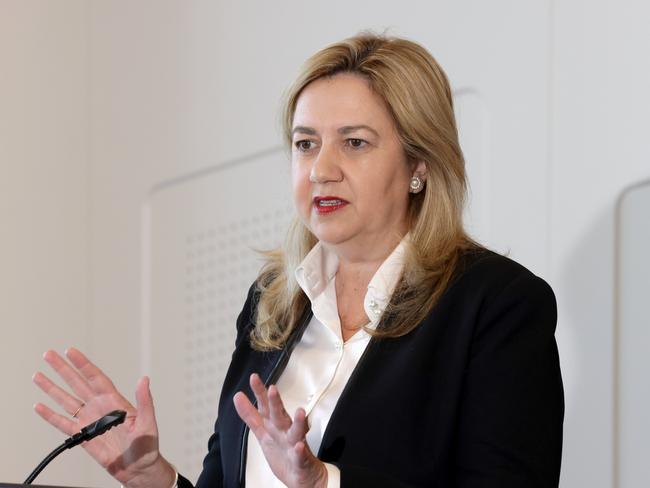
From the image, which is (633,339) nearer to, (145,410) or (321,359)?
(321,359)

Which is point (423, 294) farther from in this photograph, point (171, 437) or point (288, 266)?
point (171, 437)

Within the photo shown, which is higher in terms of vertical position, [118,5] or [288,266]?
[118,5]

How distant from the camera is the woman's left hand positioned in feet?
5.35

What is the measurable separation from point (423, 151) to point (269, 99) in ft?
4.40

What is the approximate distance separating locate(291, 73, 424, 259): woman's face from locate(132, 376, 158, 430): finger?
412 mm

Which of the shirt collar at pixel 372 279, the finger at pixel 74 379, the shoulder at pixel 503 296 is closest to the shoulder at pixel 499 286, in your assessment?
the shoulder at pixel 503 296

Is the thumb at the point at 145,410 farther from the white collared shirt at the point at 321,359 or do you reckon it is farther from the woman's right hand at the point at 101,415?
the white collared shirt at the point at 321,359

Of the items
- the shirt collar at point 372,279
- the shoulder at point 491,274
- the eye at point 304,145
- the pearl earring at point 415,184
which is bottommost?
the shirt collar at point 372,279

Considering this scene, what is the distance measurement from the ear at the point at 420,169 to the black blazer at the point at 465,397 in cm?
22

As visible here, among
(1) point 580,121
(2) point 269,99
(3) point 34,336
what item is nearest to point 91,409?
(1) point 580,121

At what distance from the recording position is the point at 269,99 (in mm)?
3352

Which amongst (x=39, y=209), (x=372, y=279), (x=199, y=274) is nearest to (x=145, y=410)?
(x=372, y=279)

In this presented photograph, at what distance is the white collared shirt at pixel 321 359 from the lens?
2.01 m

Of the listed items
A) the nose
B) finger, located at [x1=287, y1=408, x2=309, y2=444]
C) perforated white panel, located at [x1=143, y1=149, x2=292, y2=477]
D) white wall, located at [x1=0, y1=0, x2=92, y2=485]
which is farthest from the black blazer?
white wall, located at [x1=0, y1=0, x2=92, y2=485]
